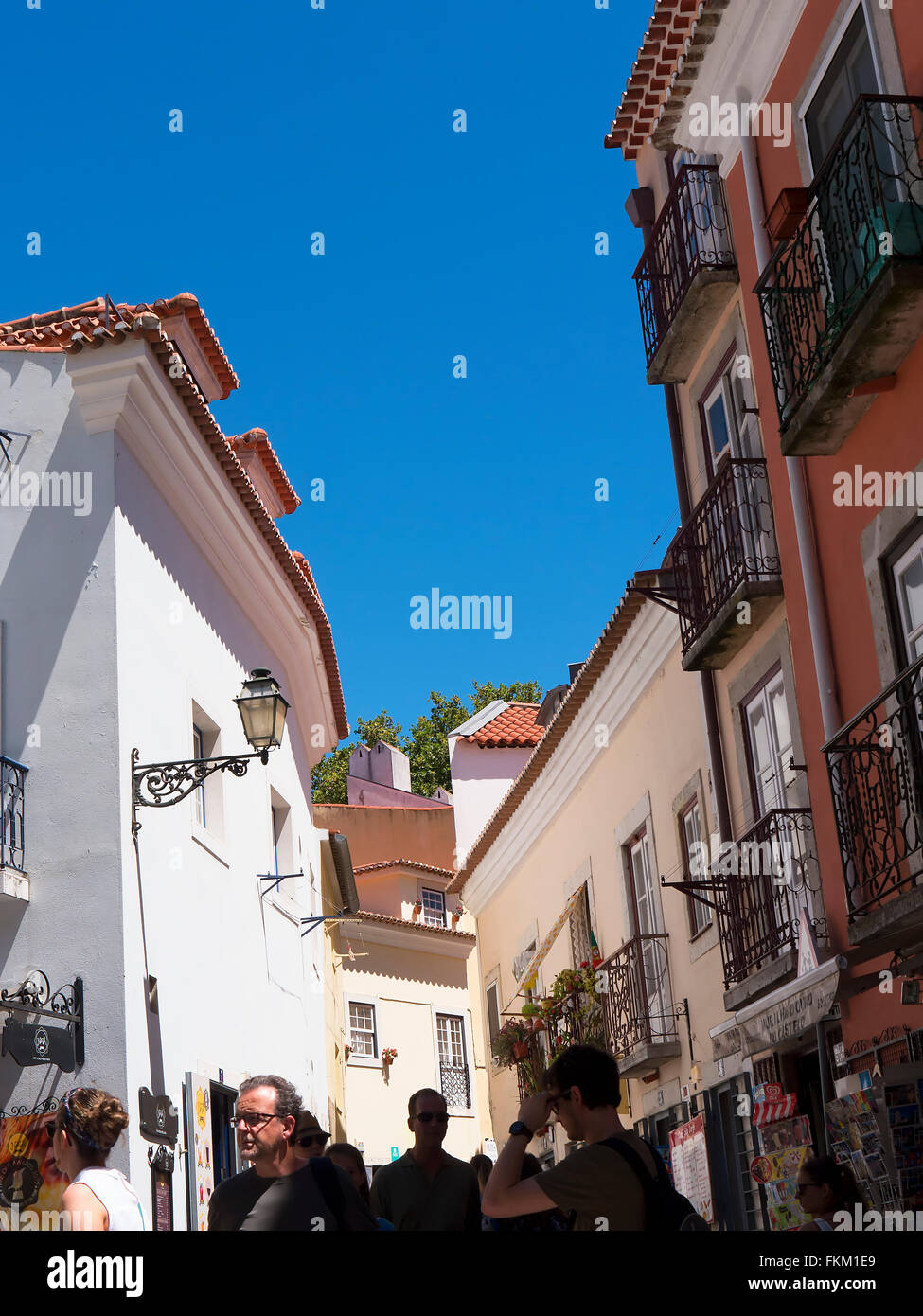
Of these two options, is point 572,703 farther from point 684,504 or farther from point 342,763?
point 342,763

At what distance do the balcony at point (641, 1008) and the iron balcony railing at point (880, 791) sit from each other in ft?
20.8

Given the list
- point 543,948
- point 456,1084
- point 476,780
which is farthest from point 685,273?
point 456,1084

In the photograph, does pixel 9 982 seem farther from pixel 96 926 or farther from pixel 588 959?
pixel 588 959

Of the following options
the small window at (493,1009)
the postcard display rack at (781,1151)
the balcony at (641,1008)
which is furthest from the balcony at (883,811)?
the small window at (493,1009)

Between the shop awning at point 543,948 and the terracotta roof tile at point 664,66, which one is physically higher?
the terracotta roof tile at point 664,66

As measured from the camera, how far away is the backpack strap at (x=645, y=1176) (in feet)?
11.8

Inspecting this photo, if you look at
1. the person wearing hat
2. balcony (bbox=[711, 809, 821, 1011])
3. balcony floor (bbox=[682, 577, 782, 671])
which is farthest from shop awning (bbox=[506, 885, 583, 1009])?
the person wearing hat

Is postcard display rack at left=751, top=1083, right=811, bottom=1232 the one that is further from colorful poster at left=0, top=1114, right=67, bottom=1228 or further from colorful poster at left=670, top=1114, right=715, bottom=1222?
colorful poster at left=0, top=1114, right=67, bottom=1228

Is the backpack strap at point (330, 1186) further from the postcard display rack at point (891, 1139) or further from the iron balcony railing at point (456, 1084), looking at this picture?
the iron balcony railing at point (456, 1084)

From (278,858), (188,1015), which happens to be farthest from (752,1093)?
(278,858)

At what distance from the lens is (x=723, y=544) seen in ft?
39.4

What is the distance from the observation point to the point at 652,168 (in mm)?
14812

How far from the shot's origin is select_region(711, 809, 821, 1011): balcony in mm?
10398
